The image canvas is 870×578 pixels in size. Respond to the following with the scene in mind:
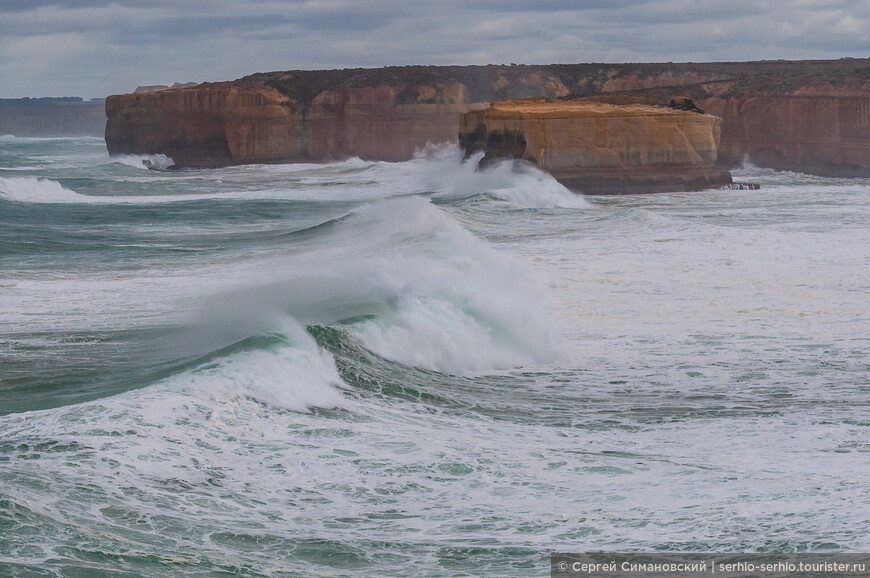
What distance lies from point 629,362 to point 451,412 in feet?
9.74

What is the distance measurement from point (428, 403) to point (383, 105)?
222 ft

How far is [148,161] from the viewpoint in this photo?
234 feet

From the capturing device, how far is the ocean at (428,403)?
22.4 ft

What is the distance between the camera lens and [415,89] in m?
77.9

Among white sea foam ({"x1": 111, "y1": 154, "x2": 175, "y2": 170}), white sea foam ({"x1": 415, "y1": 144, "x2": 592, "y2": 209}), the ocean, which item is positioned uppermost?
white sea foam ({"x1": 111, "y1": 154, "x2": 175, "y2": 170})

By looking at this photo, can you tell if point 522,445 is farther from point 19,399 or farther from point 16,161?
point 16,161

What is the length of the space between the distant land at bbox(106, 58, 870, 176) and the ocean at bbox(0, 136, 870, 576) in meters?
32.5

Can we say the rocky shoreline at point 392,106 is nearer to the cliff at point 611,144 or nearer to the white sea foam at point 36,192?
the cliff at point 611,144

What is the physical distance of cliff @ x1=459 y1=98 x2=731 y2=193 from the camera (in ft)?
131

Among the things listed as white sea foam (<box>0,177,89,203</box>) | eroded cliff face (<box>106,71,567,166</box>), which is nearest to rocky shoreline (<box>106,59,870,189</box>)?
eroded cliff face (<box>106,71,567,166</box>)

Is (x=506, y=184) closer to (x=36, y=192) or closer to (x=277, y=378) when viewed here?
(x=36, y=192)

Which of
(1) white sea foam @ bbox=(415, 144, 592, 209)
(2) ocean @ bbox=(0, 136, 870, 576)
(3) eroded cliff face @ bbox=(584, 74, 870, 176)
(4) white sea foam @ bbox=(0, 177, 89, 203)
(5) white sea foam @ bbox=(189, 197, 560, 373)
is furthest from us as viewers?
(3) eroded cliff face @ bbox=(584, 74, 870, 176)

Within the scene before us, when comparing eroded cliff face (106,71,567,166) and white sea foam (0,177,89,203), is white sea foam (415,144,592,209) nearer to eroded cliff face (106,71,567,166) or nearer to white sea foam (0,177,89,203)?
white sea foam (0,177,89,203)

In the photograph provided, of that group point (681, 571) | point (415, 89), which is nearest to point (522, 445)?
point (681, 571)
